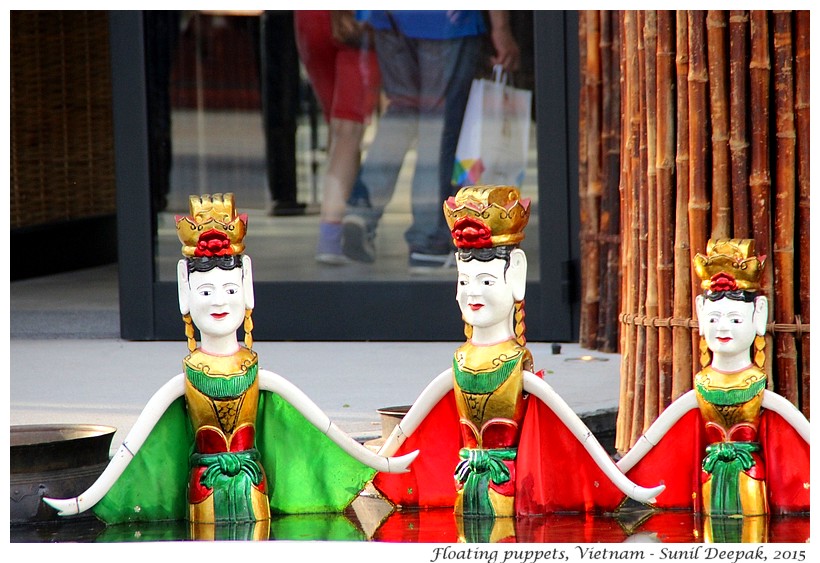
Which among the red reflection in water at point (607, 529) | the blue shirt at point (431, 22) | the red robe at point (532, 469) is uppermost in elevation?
the blue shirt at point (431, 22)

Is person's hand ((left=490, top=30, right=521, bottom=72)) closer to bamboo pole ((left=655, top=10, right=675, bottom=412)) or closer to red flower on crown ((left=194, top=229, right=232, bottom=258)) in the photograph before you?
bamboo pole ((left=655, top=10, right=675, bottom=412))

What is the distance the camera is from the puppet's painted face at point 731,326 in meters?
4.11

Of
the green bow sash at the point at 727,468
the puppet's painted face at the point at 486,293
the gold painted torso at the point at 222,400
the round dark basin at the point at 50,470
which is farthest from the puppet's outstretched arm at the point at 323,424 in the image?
the green bow sash at the point at 727,468

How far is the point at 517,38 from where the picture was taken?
24.9ft

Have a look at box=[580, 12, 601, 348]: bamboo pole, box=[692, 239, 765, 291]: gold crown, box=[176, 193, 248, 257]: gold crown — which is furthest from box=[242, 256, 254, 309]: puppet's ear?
box=[580, 12, 601, 348]: bamboo pole

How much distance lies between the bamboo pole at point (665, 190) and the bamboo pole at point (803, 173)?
1.43 feet

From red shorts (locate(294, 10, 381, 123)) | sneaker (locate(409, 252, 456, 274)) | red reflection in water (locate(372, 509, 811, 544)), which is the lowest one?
red reflection in water (locate(372, 509, 811, 544))

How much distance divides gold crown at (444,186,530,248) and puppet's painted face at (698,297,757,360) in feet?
1.99

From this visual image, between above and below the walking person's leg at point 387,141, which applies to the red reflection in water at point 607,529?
below

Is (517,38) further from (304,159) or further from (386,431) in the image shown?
(386,431)

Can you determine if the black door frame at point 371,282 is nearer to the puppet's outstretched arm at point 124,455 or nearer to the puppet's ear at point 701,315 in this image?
the puppet's ear at point 701,315

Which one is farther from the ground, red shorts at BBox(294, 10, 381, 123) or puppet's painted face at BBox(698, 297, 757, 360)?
red shorts at BBox(294, 10, 381, 123)

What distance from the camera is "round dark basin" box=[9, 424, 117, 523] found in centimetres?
426

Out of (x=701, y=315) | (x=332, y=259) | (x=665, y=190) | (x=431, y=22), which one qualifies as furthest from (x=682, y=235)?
(x=332, y=259)
